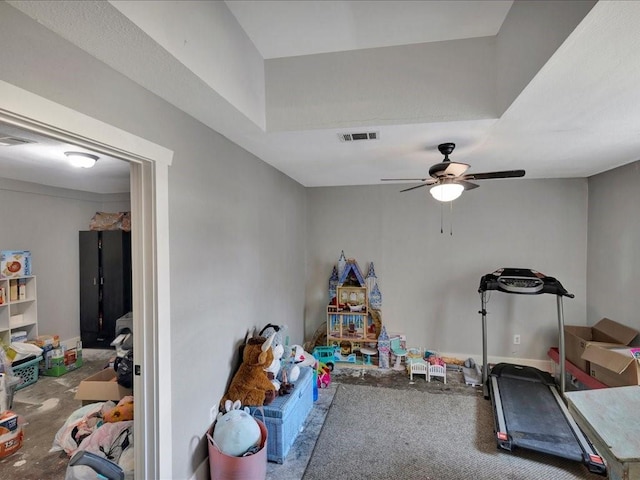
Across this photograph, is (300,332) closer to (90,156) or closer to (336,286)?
(336,286)

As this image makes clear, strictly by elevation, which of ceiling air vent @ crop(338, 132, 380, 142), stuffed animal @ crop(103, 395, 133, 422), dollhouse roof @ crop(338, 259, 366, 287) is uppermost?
ceiling air vent @ crop(338, 132, 380, 142)

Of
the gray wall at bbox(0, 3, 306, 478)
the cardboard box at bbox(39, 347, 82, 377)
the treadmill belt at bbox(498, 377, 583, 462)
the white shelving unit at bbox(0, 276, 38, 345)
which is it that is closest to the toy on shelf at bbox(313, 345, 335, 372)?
the gray wall at bbox(0, 3, 306, 478)

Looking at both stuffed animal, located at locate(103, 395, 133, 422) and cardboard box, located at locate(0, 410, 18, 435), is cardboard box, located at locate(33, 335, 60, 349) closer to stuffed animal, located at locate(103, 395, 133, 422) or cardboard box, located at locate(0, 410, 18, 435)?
cardboard box, located at locate(0, 410, 18, 435)

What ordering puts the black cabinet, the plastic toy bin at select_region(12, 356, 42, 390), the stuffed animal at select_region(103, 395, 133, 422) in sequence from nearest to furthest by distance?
the stuffed animal at select_region(103, 395, 133, 422), the plastic toy bin at select_region(12, 356, 42, 390), the black cabinet

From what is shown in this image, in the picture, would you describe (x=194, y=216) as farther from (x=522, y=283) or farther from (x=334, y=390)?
(x=522, y=283)

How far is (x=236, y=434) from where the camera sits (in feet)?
6.66

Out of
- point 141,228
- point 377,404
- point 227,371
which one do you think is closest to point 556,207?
point 377,404

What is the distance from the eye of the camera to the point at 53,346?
3.90 meters

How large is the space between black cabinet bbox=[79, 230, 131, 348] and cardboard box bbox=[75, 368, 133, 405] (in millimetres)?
2199

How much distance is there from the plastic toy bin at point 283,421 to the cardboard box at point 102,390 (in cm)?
101

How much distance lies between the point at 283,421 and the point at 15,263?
12.5 ft

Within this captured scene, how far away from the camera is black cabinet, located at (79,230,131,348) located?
15.0 ft

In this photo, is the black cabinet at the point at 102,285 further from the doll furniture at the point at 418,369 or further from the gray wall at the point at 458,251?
the doll furniture at the point at 418,369

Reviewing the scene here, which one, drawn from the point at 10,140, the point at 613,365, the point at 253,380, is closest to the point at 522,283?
the point at 613,365
